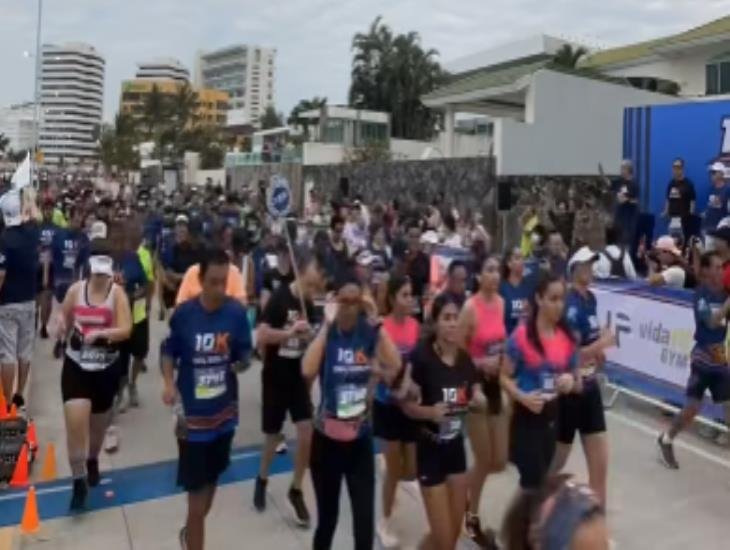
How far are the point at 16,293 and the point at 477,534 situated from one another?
179 inches

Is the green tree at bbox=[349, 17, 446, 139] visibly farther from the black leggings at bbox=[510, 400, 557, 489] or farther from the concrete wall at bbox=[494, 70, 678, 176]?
the black leggings at bbox=[510, 400, 557, 489]

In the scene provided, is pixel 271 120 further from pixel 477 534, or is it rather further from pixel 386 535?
pixel 477 534

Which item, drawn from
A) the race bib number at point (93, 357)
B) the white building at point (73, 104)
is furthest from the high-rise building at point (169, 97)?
the race bib number at point (93, 357)

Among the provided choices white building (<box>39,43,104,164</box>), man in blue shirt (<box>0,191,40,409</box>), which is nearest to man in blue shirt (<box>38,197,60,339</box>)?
man in blue shirt (<box>0,191,40,409</box>)

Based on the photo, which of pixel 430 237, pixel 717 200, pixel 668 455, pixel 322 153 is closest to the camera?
pixel 668 455

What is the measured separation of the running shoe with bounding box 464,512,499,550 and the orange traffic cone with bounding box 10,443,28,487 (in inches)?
133

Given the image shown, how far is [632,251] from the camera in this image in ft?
43.6

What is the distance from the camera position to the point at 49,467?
6582 millimetres

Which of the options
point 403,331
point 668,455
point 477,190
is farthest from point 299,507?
point 477,190

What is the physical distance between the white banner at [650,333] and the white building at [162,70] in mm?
156899

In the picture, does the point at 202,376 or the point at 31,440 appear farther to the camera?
the point at 31,440

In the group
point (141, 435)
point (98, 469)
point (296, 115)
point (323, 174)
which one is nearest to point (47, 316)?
point (141, 435)

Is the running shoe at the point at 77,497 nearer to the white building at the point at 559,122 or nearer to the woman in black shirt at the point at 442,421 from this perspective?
the woman in black shirt at the point at 442,421

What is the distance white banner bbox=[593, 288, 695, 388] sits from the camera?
789cm
